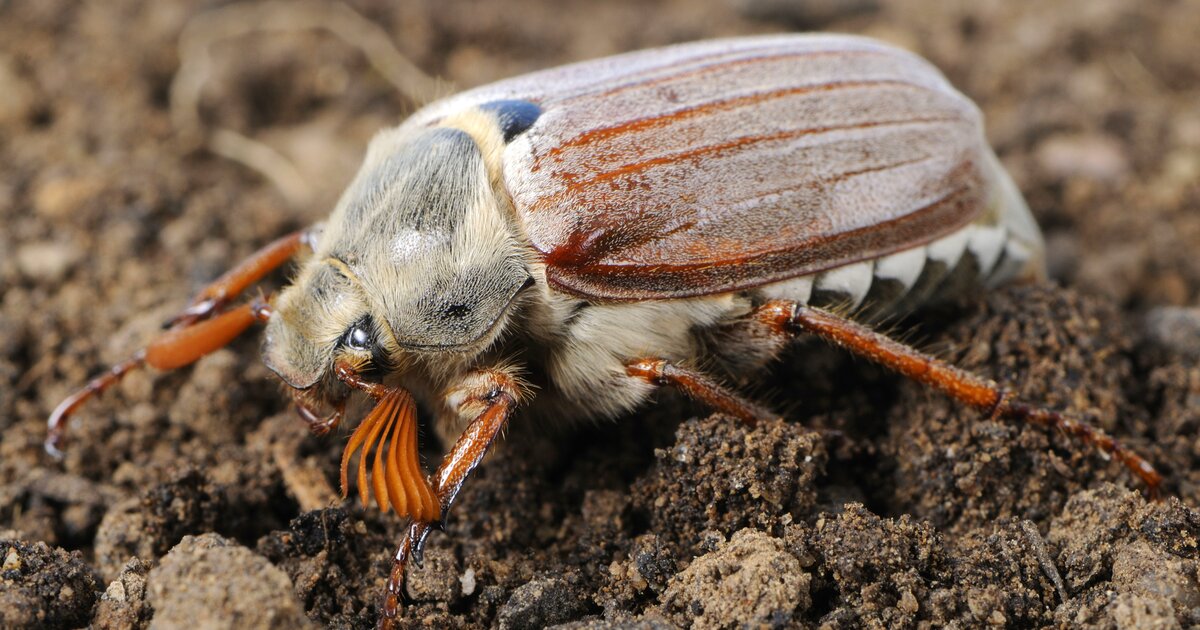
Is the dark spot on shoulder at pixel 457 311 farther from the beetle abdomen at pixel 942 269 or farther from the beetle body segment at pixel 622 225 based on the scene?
the beetle abdomen at pixel 942 269

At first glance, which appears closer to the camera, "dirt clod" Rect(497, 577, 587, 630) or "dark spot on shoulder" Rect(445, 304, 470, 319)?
"dirt clod" Rect(497, 577, 587, 630)

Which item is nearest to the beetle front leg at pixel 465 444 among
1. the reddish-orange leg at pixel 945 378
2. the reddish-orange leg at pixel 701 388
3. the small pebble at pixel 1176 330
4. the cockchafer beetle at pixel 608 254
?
the cockchafer beetle at pixel 608 254

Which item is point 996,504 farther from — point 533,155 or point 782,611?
point 533,155

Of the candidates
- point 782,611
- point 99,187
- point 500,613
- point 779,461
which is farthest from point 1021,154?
point 99,187

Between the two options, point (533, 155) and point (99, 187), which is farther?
point (99, 187)

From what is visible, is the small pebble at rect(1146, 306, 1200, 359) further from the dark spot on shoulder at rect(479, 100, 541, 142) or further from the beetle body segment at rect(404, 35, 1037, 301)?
the dark spot on shoulder at rect(479, 100, 541, 142)

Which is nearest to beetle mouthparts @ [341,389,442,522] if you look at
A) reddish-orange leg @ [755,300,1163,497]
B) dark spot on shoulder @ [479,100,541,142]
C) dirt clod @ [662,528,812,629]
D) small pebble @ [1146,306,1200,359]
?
dirt clod @ [662,528,812,629]

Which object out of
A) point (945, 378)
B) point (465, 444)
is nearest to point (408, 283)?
point (465, 444)
